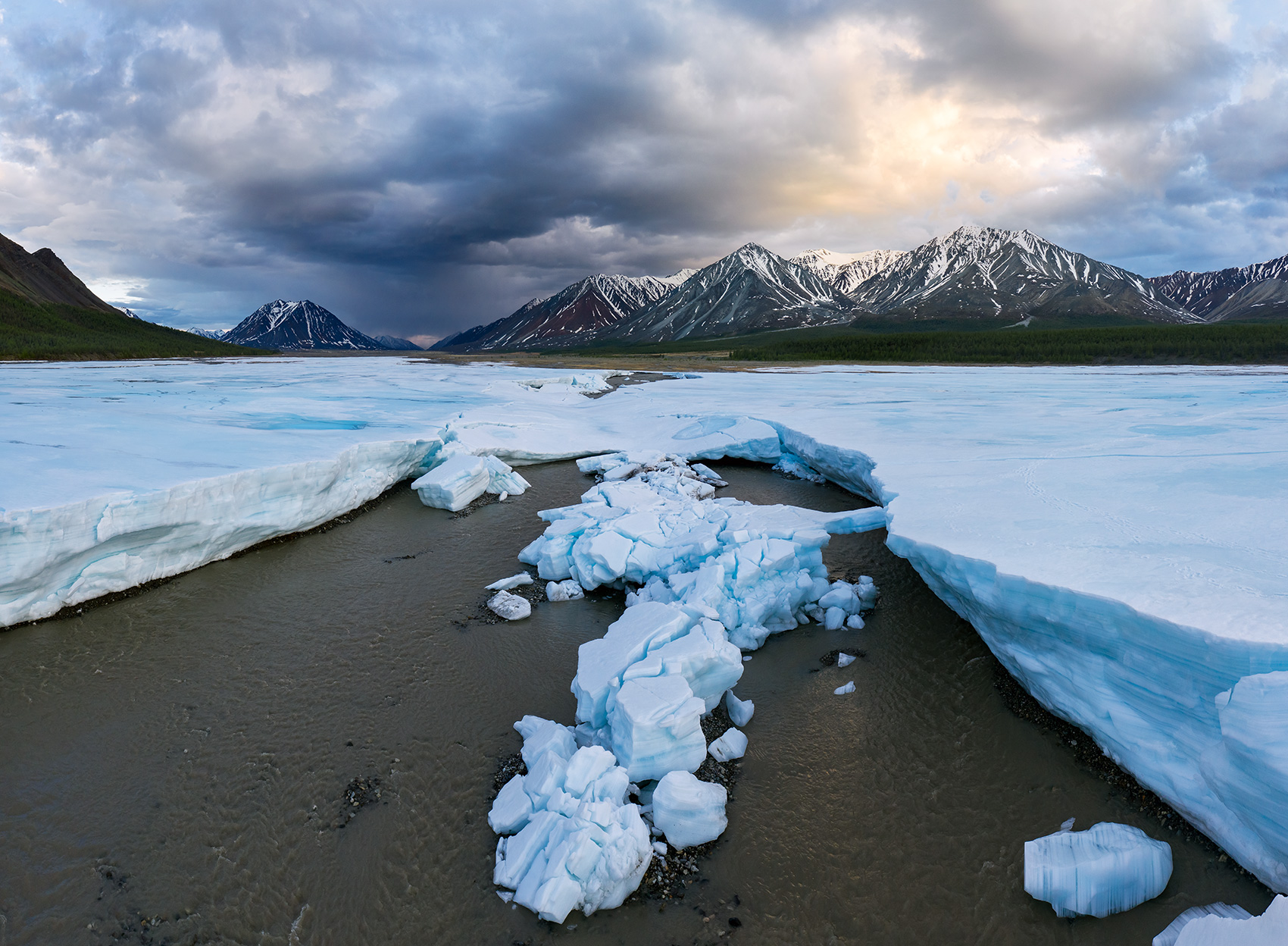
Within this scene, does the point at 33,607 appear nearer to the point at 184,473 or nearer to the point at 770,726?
the point at 184,473

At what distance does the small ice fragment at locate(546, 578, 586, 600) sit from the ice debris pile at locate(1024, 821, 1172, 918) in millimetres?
6111

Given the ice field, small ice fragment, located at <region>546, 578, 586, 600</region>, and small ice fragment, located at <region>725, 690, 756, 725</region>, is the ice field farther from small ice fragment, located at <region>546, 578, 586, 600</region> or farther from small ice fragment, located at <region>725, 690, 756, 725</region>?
small ice fragment, located at <region>725, 690, 756, 725</region>

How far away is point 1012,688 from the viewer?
21.5 feet

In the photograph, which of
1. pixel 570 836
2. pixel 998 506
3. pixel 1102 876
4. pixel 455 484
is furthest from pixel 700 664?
pixel 455 484

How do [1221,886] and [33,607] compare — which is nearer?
[1221,886]

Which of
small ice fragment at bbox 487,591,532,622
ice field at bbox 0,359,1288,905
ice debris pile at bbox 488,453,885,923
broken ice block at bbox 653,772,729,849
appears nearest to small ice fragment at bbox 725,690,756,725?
ice debris pile at bbox 488,453,885,923

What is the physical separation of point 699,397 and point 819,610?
61.7 ft

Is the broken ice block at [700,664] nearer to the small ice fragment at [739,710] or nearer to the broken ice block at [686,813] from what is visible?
the small ice fragment at [739,710]

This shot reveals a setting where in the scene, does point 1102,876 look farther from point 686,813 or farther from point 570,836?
point 570,836

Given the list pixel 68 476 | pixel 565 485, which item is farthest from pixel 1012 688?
pixel 68 476

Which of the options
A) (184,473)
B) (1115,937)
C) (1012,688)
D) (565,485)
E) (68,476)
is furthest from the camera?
(565,485)

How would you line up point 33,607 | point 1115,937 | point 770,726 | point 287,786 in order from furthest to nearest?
point 33,607
point 770,726
point 287,786
point 1115,937

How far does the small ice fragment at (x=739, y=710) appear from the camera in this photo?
618 centimetres

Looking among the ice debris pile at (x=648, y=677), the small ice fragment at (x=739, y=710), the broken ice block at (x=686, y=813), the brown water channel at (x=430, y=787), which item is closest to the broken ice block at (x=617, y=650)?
the ice debris pile at (x=648, y=677)
